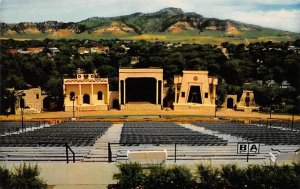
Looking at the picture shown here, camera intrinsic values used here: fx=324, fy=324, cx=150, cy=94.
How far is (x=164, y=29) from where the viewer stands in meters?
131

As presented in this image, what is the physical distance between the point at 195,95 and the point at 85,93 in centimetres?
1619

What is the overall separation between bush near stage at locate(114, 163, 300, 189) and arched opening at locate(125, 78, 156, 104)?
4024cm

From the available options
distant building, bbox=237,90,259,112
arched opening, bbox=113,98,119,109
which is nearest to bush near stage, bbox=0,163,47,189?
arched opening, bbox=113,98,119,109

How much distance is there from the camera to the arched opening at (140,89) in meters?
50.7

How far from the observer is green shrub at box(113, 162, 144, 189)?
984 centimetres

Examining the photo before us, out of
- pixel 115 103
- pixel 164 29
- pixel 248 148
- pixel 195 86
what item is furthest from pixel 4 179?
pixel 164 29

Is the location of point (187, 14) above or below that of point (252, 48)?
above

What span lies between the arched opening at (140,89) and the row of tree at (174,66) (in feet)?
8.75

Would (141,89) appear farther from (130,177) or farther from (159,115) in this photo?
(130,177)

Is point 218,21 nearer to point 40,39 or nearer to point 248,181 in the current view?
point 40,39

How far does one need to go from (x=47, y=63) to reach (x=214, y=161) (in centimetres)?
5298

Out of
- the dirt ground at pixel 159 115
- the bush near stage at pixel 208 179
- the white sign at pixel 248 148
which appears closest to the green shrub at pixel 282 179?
the bush near stage at pixel 208 179

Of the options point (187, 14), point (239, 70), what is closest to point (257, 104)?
point (239, 70)

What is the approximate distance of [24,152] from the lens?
46.8 feet
